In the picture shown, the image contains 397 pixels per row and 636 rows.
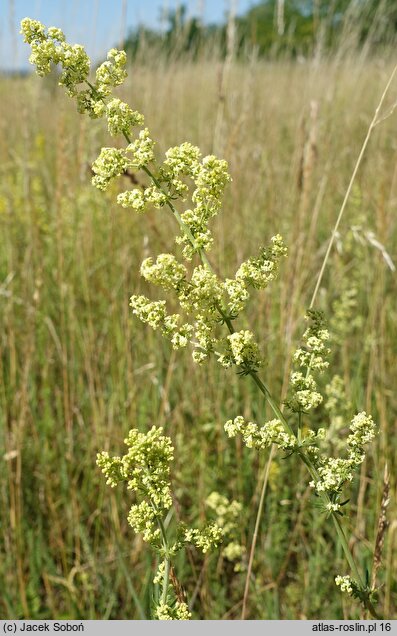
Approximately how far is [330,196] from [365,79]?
3141 mm

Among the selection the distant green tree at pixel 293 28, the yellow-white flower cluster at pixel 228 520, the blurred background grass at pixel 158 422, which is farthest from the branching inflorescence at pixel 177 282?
the distant green tree at pixel 293 28

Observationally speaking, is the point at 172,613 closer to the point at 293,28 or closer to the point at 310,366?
the point at 310,366

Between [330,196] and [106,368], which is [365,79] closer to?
[330,196]

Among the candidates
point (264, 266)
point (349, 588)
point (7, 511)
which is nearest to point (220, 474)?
point (7, 511)

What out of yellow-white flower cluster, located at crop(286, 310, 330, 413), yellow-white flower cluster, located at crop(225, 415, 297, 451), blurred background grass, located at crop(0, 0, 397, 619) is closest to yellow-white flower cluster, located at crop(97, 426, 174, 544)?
yellow-white flower cluster, located at crop(225, 415, 297, 451)

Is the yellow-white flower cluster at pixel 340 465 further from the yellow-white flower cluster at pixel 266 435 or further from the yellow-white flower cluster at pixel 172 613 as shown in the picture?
the yellow-white flower cluster at pixel 172 613

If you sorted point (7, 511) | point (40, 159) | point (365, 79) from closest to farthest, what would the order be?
point (7, 511) < point (40, 159) < point (365, 79)

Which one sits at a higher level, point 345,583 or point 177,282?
point 177,282

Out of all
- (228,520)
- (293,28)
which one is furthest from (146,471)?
(293,28)

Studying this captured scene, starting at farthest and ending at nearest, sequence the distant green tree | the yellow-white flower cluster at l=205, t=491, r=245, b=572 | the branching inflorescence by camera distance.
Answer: the distant green tree
the yellow-white flower cluster at l=205, t=491, r=245, b=572
the branching inflorescence

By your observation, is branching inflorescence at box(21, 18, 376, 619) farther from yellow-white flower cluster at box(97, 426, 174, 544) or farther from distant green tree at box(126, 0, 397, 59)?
distant green tree at box(126, 0, 397, 59)

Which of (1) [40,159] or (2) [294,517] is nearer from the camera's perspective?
(2) [294,517]

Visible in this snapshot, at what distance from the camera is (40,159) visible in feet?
16.3

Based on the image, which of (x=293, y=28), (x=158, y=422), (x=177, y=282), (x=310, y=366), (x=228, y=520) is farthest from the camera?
(x=293, y=28)
